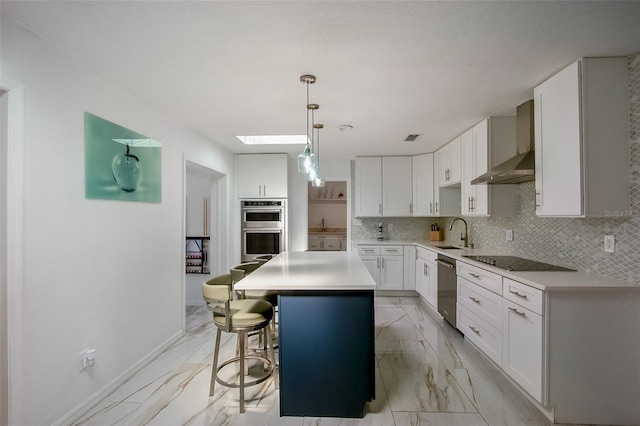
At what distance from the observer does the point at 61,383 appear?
1.87 meters

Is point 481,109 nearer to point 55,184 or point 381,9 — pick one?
point 381,9

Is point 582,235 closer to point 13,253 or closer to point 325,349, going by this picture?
point 325,349

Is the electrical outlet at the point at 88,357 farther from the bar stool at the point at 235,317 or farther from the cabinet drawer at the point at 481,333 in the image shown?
the cabinet drawer at the point at 481,333

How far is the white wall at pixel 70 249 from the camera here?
169cm

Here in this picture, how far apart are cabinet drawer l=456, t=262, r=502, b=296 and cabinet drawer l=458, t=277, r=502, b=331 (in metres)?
0.04

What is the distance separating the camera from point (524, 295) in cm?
208

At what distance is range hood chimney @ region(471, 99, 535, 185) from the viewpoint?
8.23ft

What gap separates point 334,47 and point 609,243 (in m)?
2.30

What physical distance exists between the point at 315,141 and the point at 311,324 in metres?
2.86

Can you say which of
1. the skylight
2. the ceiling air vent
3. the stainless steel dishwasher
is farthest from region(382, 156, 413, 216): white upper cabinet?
the skylight

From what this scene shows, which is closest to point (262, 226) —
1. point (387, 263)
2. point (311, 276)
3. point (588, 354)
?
point (387, 263)

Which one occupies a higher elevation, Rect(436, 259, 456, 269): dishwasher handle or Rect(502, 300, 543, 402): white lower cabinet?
Rect(436, 259, 456, 269): dishwasher handle

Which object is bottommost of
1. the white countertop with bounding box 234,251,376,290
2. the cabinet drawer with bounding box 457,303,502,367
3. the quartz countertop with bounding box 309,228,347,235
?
the cabinet drawer with bounding box 457,303,502,367

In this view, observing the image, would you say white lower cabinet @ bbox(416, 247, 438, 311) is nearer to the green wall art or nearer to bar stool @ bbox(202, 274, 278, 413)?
bar stool @ bbox(202, 274, 278, 413)
